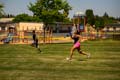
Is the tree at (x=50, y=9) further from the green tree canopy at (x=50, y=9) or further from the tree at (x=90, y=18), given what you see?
the tree at (x=90, y=18)

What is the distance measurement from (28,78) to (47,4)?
269ft

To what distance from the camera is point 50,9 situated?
9244 centimetres

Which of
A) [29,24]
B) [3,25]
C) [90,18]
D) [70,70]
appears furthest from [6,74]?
[90,18]

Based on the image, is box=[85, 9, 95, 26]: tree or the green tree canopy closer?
the green tree canopy

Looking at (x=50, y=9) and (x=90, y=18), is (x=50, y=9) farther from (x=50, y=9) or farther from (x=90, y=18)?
(x=90, y=18)

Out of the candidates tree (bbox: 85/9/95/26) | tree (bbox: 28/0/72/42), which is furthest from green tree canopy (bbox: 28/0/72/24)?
tree (bbox: 85/9/95/26)

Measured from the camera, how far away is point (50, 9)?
92.4 meters

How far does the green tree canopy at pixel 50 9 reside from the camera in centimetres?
9119

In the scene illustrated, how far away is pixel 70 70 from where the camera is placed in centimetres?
1390

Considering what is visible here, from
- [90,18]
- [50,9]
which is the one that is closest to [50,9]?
[50,9]

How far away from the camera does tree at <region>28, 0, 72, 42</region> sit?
91.2 metres

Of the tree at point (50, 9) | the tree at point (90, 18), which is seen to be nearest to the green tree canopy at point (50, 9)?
the tree at point (50, 9)

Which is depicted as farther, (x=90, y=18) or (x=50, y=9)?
(x=90, y=18)

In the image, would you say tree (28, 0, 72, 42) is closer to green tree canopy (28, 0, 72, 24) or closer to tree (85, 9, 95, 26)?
green tree canopy (28, 0, 72, 24)
